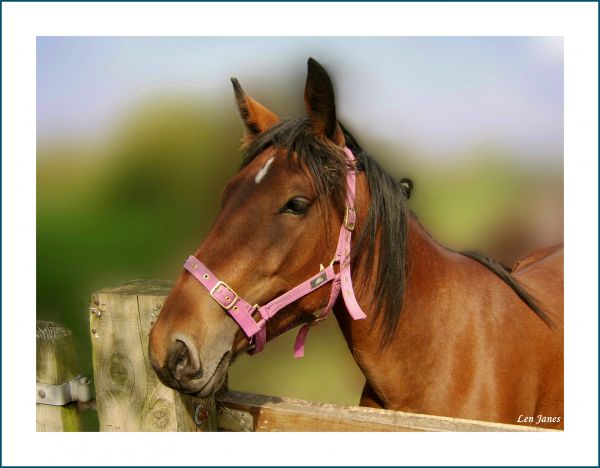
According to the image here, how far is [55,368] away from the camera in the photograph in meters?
1.70

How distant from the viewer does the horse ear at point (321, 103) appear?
160 cm

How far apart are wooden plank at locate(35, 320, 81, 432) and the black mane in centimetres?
111

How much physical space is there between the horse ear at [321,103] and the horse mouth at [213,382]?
1.03m

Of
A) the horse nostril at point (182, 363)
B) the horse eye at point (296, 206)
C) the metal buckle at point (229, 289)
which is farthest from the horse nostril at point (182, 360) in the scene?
the horse eye at point (296, 206)

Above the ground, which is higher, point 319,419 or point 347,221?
point 347,221

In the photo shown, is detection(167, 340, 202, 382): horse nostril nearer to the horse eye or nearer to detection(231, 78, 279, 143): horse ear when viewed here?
the horse eye

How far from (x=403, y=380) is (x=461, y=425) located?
40cm

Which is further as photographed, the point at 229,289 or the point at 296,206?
the point at 296,206

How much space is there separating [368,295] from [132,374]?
1.06 meters

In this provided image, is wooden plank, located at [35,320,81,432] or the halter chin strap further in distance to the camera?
wooden plank, located at [35,320,81,432]

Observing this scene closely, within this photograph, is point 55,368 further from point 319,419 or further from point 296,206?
point 296,206

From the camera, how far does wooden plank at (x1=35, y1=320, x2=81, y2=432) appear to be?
5.57 feet
